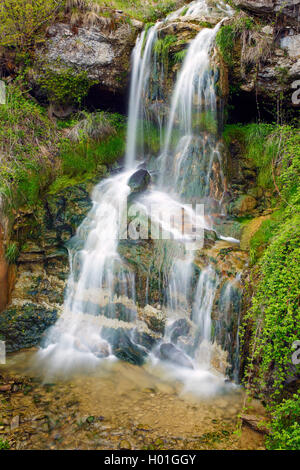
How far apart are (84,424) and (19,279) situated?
3485mm

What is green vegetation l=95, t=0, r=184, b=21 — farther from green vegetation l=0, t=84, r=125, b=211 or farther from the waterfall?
green vegetation l=0, t=84, r=125, b=211

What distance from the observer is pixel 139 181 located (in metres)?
7.54

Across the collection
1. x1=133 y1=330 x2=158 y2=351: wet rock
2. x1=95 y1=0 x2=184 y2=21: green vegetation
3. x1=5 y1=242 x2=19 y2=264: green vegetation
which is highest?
x1=95 y1=0 x2=184 y2=21: green vegetation

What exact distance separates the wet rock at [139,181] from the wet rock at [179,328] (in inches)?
128

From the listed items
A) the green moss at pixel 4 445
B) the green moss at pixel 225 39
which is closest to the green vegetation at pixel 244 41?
the green moss at pixel 225 39

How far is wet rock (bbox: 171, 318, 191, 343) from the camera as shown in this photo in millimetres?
5543

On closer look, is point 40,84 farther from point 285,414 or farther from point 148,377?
point 285,414

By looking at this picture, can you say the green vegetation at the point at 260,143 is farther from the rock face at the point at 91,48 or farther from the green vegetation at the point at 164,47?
the rock face at the point at 91,48

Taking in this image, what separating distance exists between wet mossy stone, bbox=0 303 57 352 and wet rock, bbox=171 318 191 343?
8.06 feet

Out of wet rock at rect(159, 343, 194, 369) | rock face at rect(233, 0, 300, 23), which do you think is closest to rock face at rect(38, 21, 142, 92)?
rock face at rect(233, 0, 300, 23)

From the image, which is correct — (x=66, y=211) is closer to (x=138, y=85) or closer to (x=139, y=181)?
(x=139, y=181)

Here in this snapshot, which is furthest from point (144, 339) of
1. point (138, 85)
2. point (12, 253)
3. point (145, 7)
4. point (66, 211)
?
point (145, 7)

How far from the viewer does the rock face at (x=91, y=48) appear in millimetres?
8258

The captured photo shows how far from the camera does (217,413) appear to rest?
4234 mm
